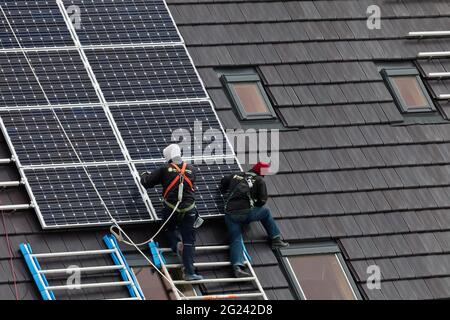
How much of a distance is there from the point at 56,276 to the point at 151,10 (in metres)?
5.43

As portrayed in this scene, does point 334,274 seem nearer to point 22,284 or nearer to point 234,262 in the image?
point 234,262

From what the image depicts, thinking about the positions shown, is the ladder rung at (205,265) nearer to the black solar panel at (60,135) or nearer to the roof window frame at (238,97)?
the black solar panel at (60,135)

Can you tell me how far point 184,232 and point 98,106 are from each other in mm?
2494

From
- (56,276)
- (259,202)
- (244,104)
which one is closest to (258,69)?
(244,104)

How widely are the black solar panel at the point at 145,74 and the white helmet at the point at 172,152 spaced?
4.83ft

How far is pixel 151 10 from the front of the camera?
30.8 m

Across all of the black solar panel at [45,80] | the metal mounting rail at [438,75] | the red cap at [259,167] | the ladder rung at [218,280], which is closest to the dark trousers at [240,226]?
the ladder rung at [218,280]

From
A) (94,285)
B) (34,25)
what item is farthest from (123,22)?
(94,285)

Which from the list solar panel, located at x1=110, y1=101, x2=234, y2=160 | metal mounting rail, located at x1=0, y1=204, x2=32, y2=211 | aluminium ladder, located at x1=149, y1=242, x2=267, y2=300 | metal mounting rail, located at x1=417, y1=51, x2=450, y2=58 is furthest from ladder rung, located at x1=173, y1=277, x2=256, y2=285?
metal mounting rail, located at x1=417, y1=51, x2=450, y2=58

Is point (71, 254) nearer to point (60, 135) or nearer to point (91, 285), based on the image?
point (91, 285)

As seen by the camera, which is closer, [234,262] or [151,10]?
[234,262]

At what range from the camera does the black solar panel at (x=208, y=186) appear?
1131 inches

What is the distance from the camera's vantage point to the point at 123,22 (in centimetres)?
3048

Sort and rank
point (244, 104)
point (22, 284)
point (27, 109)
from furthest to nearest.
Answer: point (244, 104) → point (27, 109) → point (22, 284)
